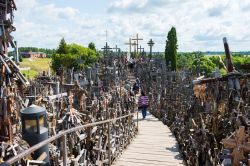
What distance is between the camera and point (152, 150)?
10383 millimetres

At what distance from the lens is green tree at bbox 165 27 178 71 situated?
37906mm

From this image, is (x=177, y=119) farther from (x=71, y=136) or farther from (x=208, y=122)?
(x=71, y=136)

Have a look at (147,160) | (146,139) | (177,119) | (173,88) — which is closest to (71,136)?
(147,160)

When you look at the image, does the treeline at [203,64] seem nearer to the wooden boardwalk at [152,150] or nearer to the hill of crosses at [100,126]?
the wooden boardwalk at [152,150]

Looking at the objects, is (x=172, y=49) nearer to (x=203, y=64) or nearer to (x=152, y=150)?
(x=203, y=64)

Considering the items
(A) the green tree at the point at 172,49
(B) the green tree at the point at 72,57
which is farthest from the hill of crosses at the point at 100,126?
(B) the green tree at the point at 72,57

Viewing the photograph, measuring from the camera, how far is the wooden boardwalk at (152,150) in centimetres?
887

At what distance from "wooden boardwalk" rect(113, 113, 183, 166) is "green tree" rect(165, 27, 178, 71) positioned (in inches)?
920

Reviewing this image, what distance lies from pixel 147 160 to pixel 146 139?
3372mm

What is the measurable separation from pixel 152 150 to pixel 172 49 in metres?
28.6

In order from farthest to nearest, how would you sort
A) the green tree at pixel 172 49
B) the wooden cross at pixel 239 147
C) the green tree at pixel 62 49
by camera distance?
the green tree at pixel 62 49, the green tree at pixel 172 49, the wooden cross at pixel 239 147

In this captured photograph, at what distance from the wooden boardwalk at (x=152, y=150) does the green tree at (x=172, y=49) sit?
23.4 metres

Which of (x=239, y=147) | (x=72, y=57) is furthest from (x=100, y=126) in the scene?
(x=72, y=57)

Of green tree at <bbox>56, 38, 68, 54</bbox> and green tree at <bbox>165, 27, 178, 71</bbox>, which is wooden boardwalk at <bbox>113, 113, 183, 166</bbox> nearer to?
green tree at <bbox>165, 27, 178, 71</bbox>
